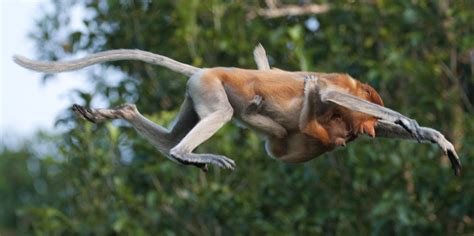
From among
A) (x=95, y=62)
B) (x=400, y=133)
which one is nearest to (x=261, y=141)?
(x=400, y=133)

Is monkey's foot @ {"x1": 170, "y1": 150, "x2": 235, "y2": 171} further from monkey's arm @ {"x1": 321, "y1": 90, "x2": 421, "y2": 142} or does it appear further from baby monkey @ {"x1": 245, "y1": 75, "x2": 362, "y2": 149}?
monkey's arm @ {"x1": 321, "y1": 90, "x2": 421, "y2": 142}

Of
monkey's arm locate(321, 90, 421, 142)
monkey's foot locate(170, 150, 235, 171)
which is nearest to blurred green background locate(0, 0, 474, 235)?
monkey's arm locate(321, 90, 421, 142)

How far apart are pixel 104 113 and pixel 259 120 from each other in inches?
22.3

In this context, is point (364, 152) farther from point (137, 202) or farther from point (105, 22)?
point (105, 22)

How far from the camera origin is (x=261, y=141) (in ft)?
24.5

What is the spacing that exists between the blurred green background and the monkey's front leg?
266 cm

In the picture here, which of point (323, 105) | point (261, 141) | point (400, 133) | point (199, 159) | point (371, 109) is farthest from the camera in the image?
point (261, 141)

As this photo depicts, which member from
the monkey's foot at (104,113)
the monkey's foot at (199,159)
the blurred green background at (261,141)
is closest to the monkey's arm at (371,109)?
the monkey's foot at (199,159)

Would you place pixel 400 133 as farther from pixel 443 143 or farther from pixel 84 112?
pixel 84 112

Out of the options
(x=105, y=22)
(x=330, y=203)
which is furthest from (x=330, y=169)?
(x=105, y=22)

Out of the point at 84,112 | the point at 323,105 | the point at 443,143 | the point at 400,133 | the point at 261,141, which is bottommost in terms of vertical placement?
the point at 261,141

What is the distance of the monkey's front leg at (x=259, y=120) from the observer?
4156mm

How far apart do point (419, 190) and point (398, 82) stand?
39.5 inches

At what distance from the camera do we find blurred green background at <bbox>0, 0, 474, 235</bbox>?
7.21 metres
